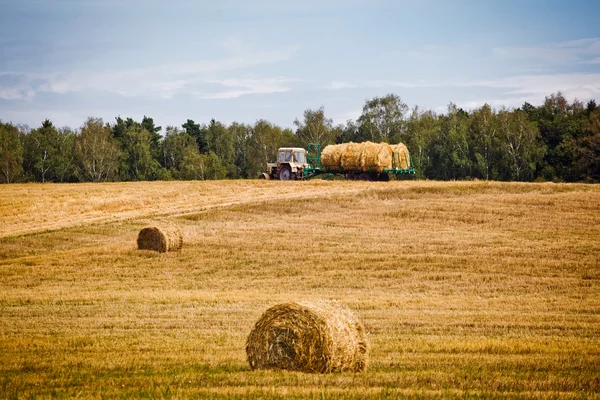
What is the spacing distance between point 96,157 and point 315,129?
1129 inches

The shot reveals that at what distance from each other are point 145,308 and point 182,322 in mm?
2581

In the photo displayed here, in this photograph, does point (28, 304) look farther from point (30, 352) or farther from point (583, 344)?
point (583, 344)

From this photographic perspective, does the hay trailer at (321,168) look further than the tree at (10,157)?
No

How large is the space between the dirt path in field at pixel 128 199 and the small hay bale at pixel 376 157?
A: 2770 millimetres

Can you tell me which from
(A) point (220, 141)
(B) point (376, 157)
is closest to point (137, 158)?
(A) point (220, 141)

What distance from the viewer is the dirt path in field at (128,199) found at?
38.9 meters

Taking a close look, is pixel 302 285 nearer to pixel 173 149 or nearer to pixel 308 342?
pixel 308 342

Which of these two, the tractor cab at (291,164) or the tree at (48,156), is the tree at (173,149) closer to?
the tree at (48,156)

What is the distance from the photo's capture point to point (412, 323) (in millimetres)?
16641

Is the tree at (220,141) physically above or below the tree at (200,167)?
above

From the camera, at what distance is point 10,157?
92.3 m

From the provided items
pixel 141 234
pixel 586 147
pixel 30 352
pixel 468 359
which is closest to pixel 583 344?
pixel 468 359

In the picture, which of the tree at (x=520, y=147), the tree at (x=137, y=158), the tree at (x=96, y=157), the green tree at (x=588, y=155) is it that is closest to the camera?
the green tree at (x=588, y=155)

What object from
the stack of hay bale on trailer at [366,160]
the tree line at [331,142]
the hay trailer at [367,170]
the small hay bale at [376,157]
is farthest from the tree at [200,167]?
the small hay bale at [376,157]
